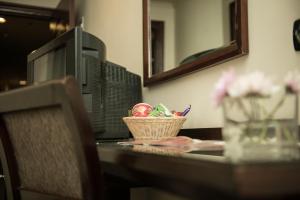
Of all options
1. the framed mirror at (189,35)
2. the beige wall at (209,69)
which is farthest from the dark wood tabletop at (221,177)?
the framed mirror at (189,35)

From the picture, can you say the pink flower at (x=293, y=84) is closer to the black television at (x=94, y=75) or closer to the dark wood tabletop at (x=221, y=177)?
the dark wood tabletop at (x=221, y=177)

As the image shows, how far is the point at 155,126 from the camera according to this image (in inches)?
54.9

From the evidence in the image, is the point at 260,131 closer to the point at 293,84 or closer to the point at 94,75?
the point at 293,84

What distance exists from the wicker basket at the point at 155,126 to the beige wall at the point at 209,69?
162mm

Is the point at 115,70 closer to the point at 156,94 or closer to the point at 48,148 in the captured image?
the point at 156,94

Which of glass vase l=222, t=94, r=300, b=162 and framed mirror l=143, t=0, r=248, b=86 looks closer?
glass vase l=222, t=94, r=300, b=162

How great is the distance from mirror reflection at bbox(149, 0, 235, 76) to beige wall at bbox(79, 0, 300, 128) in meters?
0.09

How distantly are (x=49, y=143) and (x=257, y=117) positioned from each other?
461 millimetres

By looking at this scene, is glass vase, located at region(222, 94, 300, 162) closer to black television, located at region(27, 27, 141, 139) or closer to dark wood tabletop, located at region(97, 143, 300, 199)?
dark wood tabletop, located at region(97, 143, 300, 199)

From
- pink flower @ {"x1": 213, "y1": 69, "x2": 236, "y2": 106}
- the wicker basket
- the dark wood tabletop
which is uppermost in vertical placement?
pink flower @ {"x1": 213, "y1": 69, "x2": 236, "y2": 106}

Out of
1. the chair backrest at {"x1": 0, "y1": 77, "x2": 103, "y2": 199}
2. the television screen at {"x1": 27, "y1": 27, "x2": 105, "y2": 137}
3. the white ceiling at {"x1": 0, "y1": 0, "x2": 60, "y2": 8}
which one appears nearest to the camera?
the chair backrest at {"x1": 0, "y1": 77, "x2": 103, "y2": 199}

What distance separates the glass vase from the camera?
0.60 m

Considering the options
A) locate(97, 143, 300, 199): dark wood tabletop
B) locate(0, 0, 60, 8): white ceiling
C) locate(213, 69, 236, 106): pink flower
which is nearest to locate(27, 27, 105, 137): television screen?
locate(97, 143, 300, 199): dark wood tabletop

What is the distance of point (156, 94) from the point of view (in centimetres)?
200
